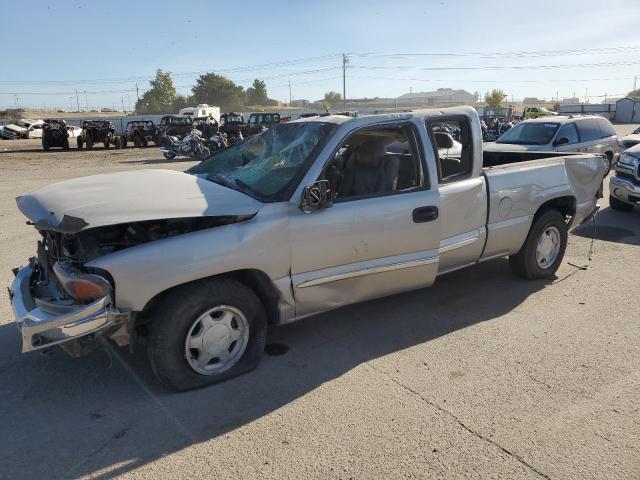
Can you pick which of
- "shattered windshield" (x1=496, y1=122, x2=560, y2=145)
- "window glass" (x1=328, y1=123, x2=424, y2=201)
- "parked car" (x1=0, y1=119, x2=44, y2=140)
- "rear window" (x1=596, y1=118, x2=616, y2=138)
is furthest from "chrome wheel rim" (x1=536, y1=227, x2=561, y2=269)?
"parked car" (x1=0, y1=119, x2=44, y2=140)

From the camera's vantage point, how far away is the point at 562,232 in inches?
219

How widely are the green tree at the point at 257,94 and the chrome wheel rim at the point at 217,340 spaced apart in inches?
5621

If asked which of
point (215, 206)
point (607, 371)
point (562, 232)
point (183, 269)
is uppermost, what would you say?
point (215, 206)

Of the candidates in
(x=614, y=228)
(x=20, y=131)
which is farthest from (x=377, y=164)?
(x=20, y=131)

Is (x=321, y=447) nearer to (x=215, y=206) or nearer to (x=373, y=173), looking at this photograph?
(x=215, y=206)

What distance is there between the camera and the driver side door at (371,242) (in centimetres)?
366

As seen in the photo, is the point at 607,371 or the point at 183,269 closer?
the point at 183,269

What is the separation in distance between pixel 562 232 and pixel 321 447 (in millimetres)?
3957

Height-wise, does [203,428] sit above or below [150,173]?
below

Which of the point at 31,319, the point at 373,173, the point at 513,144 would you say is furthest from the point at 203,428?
the point at 513,144

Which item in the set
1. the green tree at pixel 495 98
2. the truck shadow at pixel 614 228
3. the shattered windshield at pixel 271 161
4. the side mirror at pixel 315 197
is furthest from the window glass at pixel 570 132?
the green tree at pixel 495 98

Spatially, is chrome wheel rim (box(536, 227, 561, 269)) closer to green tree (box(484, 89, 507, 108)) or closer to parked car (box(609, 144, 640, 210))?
parked car (box(609, 144, 640, 210))

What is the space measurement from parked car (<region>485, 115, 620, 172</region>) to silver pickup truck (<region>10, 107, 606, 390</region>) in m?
7.47

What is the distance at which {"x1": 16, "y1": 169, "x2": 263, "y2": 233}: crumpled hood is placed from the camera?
311 centimetres
